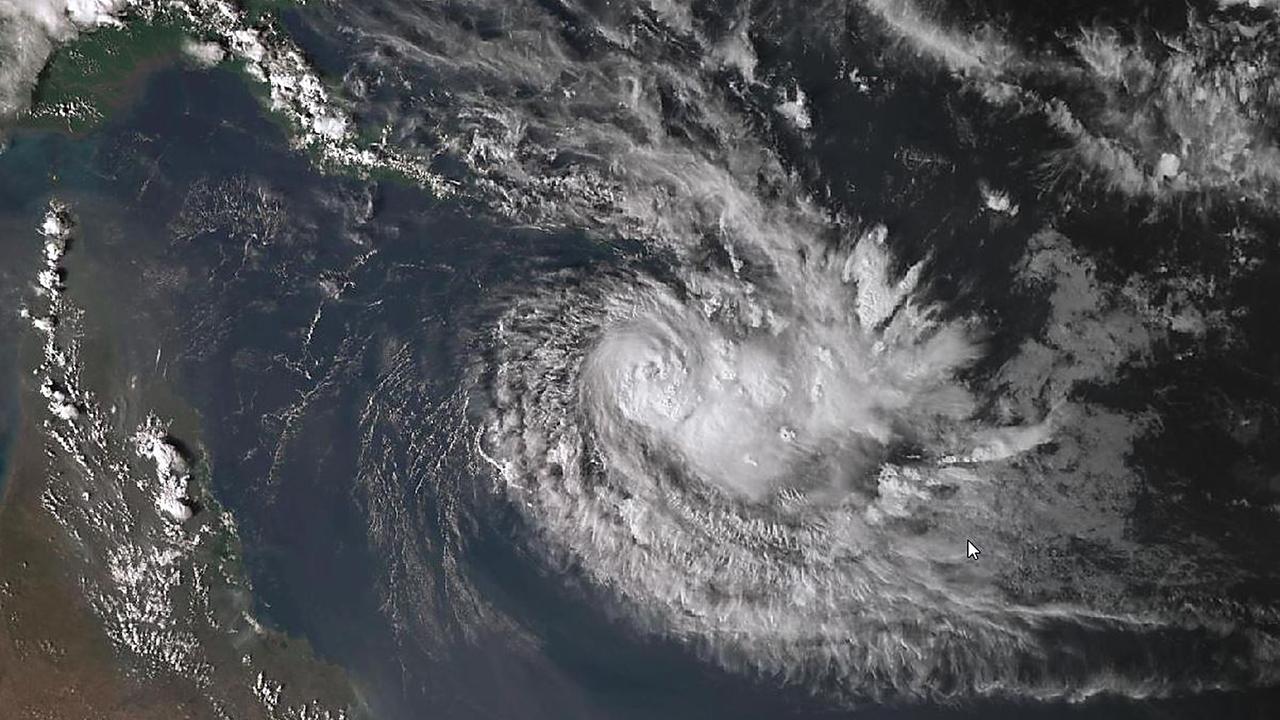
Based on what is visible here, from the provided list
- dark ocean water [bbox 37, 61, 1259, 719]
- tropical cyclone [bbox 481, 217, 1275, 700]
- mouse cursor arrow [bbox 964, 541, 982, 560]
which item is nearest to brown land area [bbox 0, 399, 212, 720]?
dark ocean water [bbox 37, 61, 1259, 719]

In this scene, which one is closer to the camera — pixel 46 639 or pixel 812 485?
pixel 812 485

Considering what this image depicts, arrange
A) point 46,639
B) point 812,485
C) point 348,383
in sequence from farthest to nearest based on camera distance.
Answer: point 46,639 < point 348,383 < point 812,485

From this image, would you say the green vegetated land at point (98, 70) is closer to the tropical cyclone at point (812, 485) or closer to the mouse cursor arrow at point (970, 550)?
the tropical cyclone at point (812, 485)

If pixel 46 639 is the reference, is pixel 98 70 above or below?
above

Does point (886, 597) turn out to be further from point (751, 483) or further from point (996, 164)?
point (996, 164)

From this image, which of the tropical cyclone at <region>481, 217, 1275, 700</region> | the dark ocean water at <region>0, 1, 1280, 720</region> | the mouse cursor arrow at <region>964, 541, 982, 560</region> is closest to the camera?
the tropical cyclone at <region>481, 217, 1275, 700</region>

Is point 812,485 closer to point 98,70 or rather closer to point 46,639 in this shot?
point 46,639

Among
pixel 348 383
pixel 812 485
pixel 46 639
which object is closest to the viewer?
pixel 812 485

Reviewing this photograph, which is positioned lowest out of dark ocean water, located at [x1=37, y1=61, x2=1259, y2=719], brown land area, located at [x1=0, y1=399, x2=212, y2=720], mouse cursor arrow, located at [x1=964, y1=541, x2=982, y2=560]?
brown land area, located at [x1=0, y1=399, x2=212, y2=720]

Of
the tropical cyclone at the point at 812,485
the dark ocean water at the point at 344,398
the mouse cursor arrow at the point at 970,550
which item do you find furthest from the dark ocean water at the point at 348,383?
the mouse cursor arrow at the point at 970,550

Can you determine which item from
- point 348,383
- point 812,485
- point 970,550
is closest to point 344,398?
point 348,383

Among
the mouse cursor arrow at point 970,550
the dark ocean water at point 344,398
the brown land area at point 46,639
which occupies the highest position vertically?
the mouse cursor arrow at point 970,550

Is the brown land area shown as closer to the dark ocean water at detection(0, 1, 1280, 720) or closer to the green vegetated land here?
the dark ocean water at detection(0, 1, 1280, 720)
